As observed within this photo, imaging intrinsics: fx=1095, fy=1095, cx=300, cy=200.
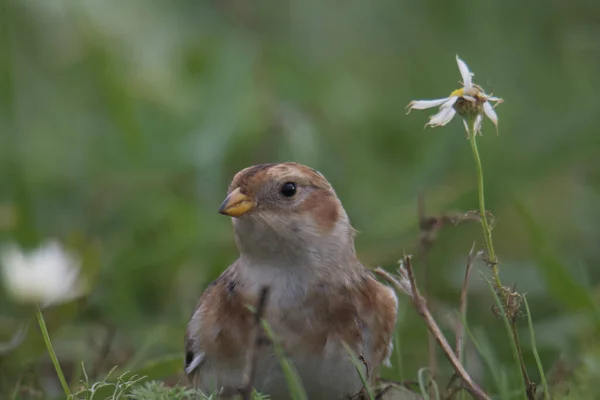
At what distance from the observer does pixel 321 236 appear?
307 cm

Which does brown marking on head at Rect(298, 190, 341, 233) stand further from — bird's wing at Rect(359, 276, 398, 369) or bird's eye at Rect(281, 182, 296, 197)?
bird's wing at Rect(359, 276, 398, 369)

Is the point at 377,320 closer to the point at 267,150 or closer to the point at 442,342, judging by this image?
the point at 442,342

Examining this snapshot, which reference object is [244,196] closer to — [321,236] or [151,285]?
[321,236]

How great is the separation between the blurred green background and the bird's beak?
533 mm

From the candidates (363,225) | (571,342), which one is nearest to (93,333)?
(363,225)

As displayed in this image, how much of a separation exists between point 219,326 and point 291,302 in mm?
204

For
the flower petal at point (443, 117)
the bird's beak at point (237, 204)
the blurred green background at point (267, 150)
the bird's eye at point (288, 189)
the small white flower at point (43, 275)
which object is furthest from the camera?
the blurred green background at point (267, 150)

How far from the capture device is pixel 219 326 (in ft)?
9.65

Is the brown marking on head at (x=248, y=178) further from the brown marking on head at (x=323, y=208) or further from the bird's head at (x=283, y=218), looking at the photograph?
the brown marking on head at (x=323, y=208)

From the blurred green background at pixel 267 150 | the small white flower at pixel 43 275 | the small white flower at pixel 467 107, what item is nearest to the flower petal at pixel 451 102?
the small white flower at pixel 467 107

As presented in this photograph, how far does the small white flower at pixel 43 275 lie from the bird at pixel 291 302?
0.48m

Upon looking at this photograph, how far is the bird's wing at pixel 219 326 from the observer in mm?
2883

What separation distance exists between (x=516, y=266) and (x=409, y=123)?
183 centimetres

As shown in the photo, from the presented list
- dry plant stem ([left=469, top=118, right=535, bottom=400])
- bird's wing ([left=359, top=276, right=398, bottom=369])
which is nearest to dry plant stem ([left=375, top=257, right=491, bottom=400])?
dry plant stem ([left=469, top=118, right=535, bottom=400])
